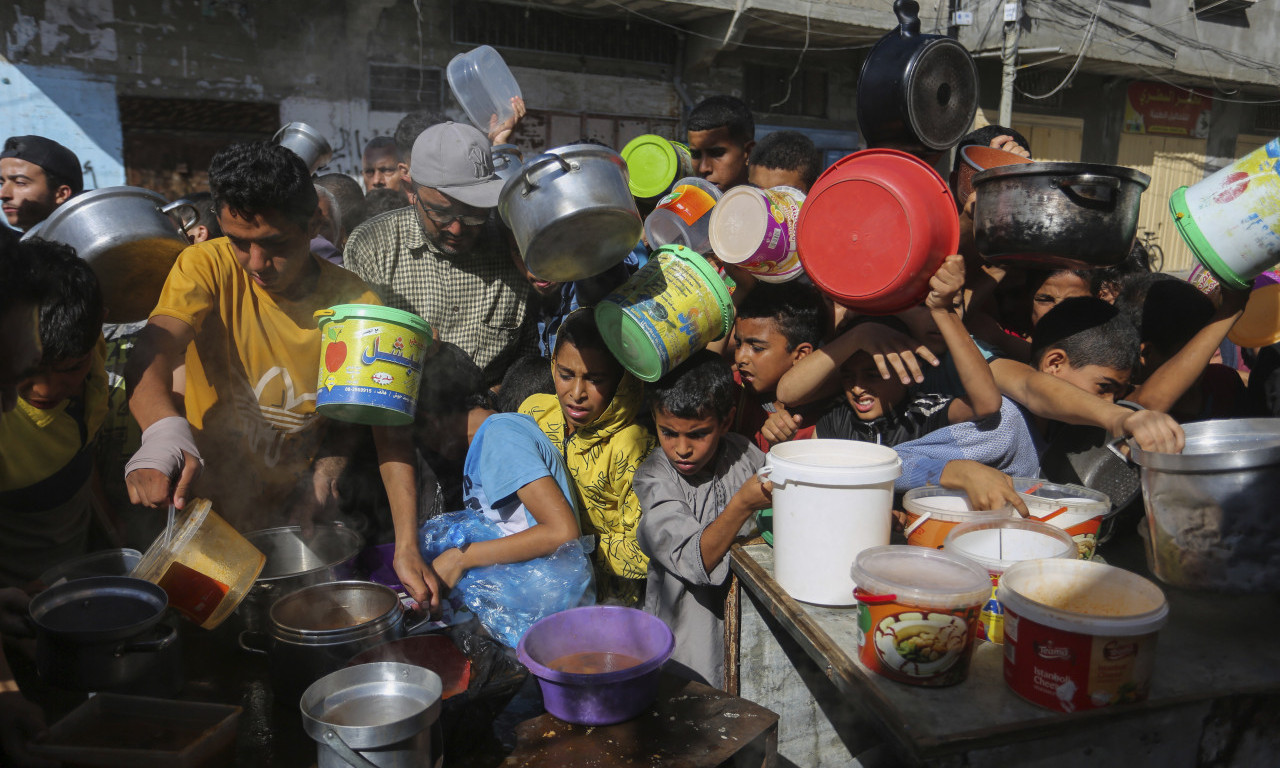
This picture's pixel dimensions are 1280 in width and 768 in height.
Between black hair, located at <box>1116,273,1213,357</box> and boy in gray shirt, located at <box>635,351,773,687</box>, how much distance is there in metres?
1.55

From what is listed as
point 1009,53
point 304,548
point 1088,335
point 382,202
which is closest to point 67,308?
point 304,548

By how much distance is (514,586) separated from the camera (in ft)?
8.37

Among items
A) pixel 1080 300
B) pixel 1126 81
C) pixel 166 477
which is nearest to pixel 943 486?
Answer: pixel 1080 300

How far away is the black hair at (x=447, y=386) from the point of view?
3221mm

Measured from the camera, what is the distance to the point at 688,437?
2.63 metres

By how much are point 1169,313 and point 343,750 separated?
3.02m

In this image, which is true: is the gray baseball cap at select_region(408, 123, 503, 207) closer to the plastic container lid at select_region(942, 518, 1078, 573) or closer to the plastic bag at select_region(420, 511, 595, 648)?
the plastic bag at select_region(420, 511, 595, 648)

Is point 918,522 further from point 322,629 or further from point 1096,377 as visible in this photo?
point 322,629

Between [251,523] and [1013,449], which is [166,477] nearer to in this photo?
[251,523]

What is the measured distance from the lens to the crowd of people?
7.81 ft

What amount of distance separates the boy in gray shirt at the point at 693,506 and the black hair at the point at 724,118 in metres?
1.78

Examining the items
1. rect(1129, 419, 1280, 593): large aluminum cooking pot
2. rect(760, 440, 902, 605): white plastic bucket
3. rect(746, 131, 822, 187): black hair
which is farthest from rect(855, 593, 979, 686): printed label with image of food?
rect(746, 131, 822, 187): black hair

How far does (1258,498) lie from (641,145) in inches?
127

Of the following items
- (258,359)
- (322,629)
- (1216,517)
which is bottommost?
(322,629)
